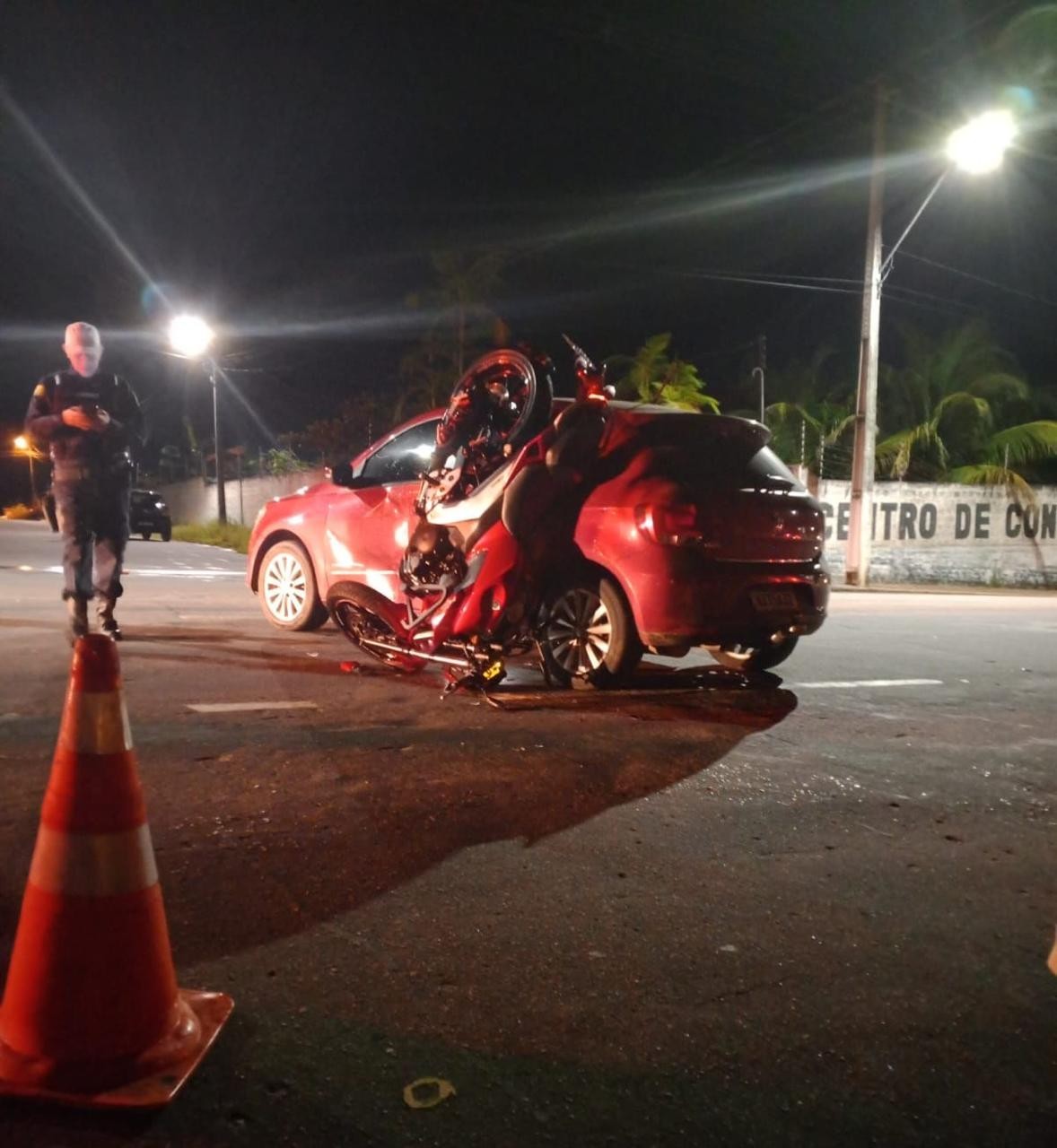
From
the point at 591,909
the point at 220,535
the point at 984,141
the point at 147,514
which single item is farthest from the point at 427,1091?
the point at 147,514

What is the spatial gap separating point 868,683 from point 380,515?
11.3 ft

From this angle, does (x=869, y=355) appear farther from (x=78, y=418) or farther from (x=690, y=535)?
(x=78, y=418)

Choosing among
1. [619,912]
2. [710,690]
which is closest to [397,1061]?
[619,912]

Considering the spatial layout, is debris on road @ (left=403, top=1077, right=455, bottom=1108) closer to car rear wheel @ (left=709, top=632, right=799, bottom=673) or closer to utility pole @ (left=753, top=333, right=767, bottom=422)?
car rear wheel @ (left=709, top=632, right=799, bottom=673)

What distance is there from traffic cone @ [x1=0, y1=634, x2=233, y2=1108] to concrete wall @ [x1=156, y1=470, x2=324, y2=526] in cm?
2298

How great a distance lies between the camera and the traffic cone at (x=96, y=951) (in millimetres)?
2141

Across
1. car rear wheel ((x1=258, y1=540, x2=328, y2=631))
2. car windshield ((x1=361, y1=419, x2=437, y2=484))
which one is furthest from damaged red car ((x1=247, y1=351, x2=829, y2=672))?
car rear wheel ((x1=258, y1=540, x2=328, y2=631))

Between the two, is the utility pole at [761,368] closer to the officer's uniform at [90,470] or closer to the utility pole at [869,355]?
the utility pole at [869,355]

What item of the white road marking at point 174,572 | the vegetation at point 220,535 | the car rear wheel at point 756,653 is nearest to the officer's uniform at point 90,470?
the car rear wheel at point 756,653

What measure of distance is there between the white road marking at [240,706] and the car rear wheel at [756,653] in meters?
2.69

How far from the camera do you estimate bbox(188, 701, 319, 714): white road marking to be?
5492 millimetres

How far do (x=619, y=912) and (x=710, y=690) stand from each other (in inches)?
135

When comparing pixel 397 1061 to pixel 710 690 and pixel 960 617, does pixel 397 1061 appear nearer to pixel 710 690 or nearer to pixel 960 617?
pixel 710 690

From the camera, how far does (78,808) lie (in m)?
2.30
